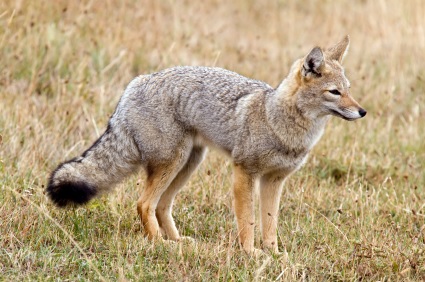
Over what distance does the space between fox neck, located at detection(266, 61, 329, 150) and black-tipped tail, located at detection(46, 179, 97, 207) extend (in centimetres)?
144

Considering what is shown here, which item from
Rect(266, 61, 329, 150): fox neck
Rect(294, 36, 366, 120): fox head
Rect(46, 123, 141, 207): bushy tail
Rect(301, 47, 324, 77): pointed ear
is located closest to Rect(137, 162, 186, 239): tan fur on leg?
Rect(46, 123, 141, 207): bushy tail

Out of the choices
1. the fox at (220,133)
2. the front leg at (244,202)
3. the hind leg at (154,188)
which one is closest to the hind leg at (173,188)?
the fox at (220,133)

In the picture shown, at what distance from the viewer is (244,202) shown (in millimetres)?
5309

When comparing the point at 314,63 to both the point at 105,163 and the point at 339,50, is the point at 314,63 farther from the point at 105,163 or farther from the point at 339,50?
the point at 105,163

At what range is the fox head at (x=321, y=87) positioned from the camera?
16.7 feet

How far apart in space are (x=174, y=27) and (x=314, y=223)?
5446mm

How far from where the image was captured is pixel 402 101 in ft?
31.0

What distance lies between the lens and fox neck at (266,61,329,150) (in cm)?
526

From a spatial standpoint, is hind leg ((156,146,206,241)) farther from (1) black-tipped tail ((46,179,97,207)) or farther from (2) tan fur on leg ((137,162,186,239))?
(1) black-tipped tail ((46,179,97,207))

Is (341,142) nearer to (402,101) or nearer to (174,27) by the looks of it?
(402,101)

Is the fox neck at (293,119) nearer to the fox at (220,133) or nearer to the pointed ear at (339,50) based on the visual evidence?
the fox at (220,133)

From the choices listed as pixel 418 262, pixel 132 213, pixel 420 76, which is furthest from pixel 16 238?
pixel 420 76

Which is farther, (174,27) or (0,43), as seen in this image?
(174,27)

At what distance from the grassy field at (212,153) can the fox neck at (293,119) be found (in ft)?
2.27
